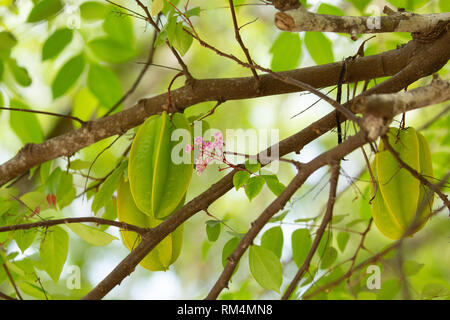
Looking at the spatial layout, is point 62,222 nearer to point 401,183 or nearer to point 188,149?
point 188,149

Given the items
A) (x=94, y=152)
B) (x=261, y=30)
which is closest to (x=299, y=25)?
(x=94, y=152)

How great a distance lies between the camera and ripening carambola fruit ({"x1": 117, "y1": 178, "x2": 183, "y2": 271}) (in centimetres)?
155

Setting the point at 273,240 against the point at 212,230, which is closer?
the point at 212,230

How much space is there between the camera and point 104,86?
2.32 m

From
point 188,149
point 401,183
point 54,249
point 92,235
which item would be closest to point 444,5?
point 401,183

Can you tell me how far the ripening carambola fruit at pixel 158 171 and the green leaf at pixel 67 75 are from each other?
2.87 feet

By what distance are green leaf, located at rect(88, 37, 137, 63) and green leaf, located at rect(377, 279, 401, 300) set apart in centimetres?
142

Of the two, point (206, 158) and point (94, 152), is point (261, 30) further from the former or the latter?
point (206, 158)

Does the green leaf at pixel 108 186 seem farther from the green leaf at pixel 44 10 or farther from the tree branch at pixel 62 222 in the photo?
the green leaf at pixel 44 10

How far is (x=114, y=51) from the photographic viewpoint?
2.26 m

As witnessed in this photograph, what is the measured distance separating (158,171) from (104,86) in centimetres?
105

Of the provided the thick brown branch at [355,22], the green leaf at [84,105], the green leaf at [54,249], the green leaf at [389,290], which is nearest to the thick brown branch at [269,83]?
the thick brown branch at [355,22]

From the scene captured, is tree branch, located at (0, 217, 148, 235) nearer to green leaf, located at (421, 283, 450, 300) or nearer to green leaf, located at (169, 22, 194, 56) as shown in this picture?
green leaf, located at (169, 22, 194, 56)

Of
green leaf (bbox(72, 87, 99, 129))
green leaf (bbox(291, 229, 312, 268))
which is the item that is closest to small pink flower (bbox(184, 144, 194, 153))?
green leaf (bbox(291, 229, 312, 268))
